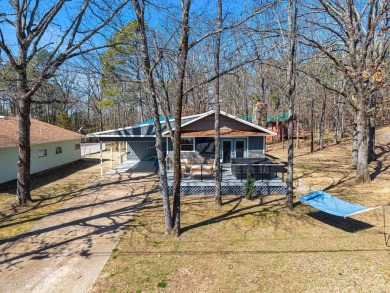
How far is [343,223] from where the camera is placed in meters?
7.66

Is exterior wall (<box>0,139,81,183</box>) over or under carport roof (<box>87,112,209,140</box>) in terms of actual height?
under

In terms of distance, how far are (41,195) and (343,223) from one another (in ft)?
40.3

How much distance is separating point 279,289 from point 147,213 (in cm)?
533

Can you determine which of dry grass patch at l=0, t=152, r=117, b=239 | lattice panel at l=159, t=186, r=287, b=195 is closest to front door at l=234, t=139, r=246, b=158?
lattice panel at l=159, t=186, r=287, b=195

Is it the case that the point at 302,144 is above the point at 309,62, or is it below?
below

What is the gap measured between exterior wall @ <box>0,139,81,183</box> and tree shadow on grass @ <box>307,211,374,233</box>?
14891 millimetres

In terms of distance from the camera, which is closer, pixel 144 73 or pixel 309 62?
pixel 144 73

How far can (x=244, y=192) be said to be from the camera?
422 inches

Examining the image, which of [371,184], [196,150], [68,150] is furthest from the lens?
[68,150]

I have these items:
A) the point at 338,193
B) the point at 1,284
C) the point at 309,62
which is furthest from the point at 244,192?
the point at 1,284

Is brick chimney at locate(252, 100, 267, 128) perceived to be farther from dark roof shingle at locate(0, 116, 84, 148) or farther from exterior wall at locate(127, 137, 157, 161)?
dark roof shingle at locate(0, 116, 84, 148)

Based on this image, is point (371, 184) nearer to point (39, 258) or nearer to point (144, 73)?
point (144, 73)

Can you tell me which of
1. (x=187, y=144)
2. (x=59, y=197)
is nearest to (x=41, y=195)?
(x=59, y=197)

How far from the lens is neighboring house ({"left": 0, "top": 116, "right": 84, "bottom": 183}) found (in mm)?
13548
